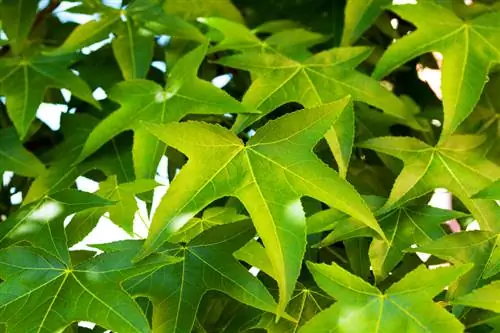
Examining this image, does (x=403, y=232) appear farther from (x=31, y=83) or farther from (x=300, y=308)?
(x=31, y=83)

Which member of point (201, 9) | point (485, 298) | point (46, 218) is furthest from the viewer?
point (201, 9)

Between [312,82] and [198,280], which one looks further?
[312,82]

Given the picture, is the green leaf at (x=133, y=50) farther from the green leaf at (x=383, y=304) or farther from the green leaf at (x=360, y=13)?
the green leaf at (x=383, y=304)

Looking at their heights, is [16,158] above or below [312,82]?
below

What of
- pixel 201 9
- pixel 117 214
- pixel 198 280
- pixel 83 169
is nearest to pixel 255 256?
pixel 198 280

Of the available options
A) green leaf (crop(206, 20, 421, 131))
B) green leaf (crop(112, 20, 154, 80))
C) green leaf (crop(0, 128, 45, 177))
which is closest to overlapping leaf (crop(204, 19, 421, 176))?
green leaf (crop(206, 20, 421, 131))
